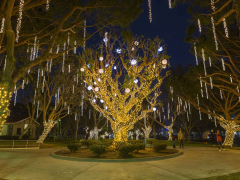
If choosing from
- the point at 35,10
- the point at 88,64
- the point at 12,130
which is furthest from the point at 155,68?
the point at 12,130

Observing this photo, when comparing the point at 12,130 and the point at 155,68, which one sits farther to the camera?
the point at 12,130

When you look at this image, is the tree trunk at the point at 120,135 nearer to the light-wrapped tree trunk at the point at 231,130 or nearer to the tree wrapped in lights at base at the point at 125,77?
the tree wrapped in lights at base at the point at 125,77

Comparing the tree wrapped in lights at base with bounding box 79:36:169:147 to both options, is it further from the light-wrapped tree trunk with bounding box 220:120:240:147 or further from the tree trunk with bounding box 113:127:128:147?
the light-wrapped tree trunk with bounding box 220:120:240:147

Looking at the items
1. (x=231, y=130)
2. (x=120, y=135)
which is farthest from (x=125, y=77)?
(x=231, y=130)

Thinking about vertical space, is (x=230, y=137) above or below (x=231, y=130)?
below

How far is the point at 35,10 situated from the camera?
34.3 feet

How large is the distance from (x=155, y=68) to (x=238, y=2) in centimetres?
676

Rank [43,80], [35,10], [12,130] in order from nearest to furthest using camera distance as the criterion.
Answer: [35,10], [43,80], [12,130]

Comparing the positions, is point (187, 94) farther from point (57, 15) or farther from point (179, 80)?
point (57, 15)

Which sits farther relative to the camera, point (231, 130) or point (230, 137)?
point (231, 130)

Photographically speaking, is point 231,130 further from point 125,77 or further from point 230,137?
point 125,77

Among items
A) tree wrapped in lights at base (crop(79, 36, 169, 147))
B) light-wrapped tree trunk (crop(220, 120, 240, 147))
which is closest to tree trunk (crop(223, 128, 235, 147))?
light-wrapped tree trunk (crop(220, 120, 240, 147))

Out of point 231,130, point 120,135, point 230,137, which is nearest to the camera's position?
point 120,135

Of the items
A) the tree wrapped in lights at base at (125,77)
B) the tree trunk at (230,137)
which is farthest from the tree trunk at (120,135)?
the tree trunk at (230,137)
